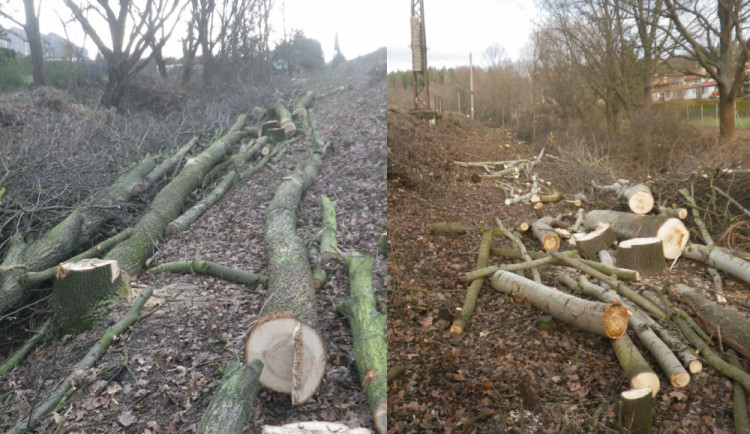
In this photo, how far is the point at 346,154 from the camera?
4.13 metres

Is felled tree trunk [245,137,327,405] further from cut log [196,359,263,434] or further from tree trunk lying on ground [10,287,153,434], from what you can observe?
tree trunk lying on ground [10,287,153,434]

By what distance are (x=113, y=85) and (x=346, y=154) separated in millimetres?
1689

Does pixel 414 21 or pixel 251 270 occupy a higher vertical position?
pixel 414 21

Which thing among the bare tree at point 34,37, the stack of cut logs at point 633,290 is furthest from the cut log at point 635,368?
the bare tree at point 34,37

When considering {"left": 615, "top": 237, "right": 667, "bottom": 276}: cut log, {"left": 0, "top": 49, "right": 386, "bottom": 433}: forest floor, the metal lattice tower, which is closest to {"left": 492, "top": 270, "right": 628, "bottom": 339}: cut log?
{"left": 615, "top": 237, "right": 667, "bottom": 276}: cut log

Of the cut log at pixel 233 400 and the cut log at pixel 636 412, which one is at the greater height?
the cut log at pixel 233 400

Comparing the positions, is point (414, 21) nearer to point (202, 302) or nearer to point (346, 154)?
point (346, 154)

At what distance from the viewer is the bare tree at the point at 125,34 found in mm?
3127

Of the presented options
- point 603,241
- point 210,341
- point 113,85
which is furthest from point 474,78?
point 210,341

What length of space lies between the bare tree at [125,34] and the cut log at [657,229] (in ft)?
12.6

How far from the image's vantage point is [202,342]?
7.92 ft

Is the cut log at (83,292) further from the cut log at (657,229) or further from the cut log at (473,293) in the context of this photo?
the cut log at (657,229)

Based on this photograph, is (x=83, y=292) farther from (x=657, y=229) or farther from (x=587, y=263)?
(x=657, y=229)

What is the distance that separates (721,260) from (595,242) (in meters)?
0.96
